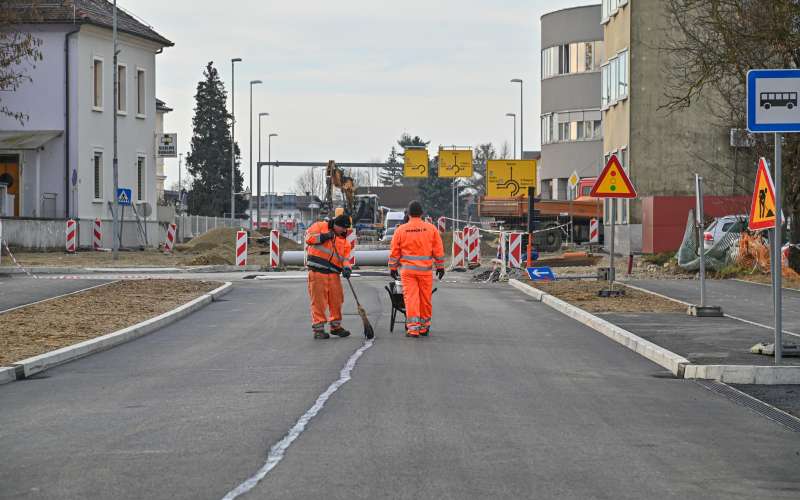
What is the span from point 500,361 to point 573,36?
57.8 metres

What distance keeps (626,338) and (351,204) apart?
4883cm

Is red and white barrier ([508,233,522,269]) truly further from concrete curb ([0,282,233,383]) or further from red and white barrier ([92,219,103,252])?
red and white barrier ([92,219,103,252])

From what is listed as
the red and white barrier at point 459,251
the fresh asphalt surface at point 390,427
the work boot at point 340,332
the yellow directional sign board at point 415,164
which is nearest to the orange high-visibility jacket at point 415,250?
the work boot at point 340,332

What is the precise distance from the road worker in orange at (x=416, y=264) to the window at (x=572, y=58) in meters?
52.9

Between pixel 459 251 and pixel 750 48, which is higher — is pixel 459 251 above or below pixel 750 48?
below

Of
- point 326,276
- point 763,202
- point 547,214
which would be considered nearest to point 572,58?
point 547,214

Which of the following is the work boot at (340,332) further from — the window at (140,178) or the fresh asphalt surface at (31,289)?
the window at (140,178)

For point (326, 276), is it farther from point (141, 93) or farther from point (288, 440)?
point (141, 93)

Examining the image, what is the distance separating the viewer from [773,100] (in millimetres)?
12672

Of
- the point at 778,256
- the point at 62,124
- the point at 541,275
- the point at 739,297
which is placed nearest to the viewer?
the point at 778,256

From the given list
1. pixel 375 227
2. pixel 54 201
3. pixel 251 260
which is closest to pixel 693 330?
pixel 251 260

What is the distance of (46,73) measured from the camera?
50.9 m

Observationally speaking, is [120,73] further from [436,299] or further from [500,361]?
[500,361]

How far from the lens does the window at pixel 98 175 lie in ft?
171
